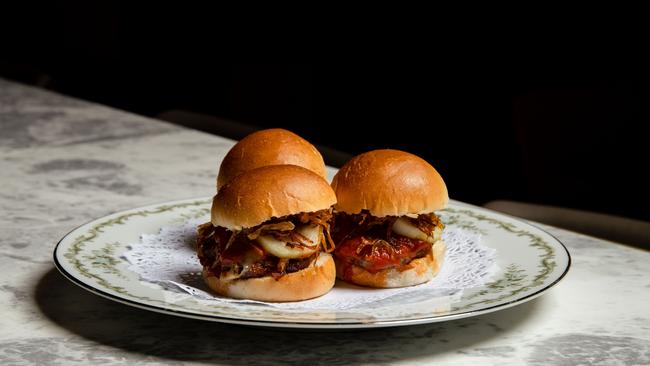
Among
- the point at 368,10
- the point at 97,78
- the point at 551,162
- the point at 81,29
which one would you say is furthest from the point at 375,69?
the point at 81,29

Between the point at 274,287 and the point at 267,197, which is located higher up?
the point at 267,197

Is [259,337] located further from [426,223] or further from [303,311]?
[426,223]

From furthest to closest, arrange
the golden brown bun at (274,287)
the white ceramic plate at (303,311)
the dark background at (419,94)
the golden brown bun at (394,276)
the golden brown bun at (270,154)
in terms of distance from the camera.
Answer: the dark background at (419,94) < the golden brown bun at (270,154) < the golden brown bun at (394,276) < the golden brown bun at (274,287) < the white ceramic plate at (303,311)

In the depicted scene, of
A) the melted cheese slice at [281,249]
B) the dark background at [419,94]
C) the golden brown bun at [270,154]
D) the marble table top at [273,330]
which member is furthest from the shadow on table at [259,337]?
the dark background at [419,94]

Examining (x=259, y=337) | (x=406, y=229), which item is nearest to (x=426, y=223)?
(x=406, y=229)

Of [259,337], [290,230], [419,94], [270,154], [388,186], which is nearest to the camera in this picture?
[259,337]

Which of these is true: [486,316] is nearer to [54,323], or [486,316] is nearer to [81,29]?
[54,323]

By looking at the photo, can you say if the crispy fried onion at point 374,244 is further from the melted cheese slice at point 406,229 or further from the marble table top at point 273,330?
the marble table top at point 273,330
